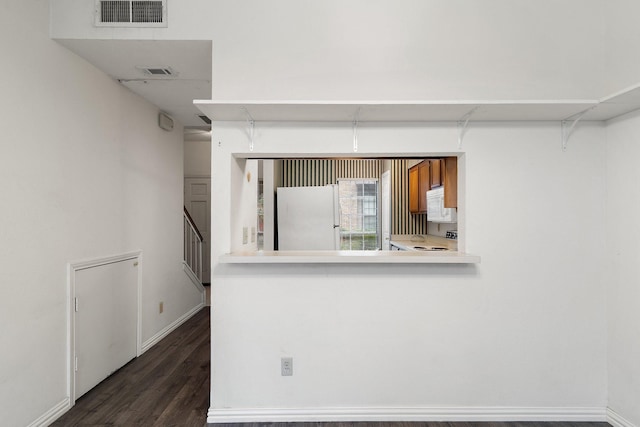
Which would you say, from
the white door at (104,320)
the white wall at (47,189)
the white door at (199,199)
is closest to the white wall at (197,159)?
the white door at (199,199)

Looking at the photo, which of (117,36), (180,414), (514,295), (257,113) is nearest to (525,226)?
(514,295)

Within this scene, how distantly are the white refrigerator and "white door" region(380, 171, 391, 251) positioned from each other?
259cm

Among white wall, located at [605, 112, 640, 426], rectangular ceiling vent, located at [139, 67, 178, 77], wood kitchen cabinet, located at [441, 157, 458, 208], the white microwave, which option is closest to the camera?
white wall, located at [605, 112, 640, 426]

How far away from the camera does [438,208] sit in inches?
173

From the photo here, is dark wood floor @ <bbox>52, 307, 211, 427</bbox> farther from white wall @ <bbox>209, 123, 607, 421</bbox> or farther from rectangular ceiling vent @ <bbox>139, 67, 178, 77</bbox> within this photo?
rectangular ceiling vent @ <bbox>139, 67, 178, 77</bbox>

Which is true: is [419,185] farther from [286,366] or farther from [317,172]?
[286,366]

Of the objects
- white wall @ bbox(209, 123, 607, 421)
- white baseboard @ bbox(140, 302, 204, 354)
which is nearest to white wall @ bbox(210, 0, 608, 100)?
white wall @ bbox(209, 123, 607, 421)

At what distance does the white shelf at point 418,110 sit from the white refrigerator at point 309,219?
196 cm

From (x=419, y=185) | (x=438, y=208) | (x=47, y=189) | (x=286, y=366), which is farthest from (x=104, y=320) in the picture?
(x=419, y=185)

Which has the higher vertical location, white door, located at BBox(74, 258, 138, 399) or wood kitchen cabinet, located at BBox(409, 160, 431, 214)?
wood kitchen cabinet, located at BBox(409, 160, 431, 214)

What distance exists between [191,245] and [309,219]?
189 centimetres

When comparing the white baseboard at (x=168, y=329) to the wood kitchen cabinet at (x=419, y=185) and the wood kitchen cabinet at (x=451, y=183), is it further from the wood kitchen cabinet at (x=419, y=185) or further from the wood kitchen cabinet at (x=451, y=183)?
the wood kitchen cabinet at (x=419, y=185)

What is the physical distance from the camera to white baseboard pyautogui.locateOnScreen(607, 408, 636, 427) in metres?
2.05

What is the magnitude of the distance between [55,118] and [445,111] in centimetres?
244
